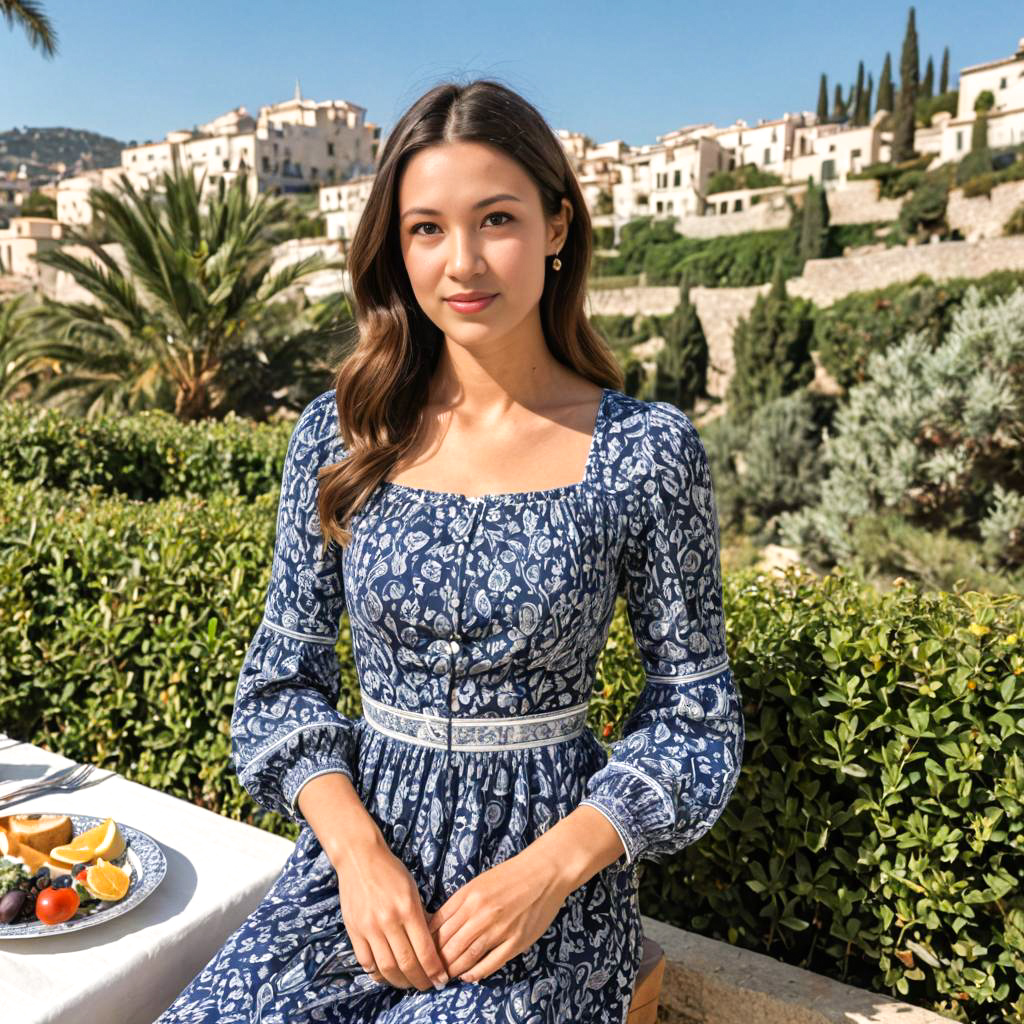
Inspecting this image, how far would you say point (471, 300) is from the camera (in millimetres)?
1464

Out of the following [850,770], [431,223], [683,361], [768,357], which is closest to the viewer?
[431,223]

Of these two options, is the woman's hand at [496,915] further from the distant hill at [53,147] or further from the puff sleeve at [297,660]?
the distant hill at [53,147]

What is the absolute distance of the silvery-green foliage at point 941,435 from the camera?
57.6ft

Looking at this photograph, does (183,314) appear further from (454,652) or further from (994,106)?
(994,106)

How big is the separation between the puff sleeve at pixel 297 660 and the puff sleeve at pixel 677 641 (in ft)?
1.39

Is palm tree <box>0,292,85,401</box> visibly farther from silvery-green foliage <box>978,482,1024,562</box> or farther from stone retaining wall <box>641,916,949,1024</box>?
silvery-green foliage <box>978,482,1024,562</box>

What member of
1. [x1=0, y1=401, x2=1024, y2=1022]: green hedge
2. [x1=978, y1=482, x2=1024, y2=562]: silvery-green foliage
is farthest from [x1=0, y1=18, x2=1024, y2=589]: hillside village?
[x1=0, y1=401, x2=1024, y2=1022]: green hedge

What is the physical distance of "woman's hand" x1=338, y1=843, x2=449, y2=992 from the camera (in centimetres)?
126

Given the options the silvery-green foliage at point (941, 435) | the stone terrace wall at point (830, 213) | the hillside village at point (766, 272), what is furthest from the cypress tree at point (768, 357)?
the stone terrace wall at point (830, 213)

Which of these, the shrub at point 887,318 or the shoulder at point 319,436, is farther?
the shrub at point 887,318

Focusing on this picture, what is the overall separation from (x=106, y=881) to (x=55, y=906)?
0.08 metres

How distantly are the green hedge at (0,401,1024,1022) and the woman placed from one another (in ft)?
1.71

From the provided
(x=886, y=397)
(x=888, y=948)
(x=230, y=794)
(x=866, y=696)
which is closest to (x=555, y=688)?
(x=866, y=696)

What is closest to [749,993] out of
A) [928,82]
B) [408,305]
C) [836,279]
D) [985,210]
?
[408,305]
